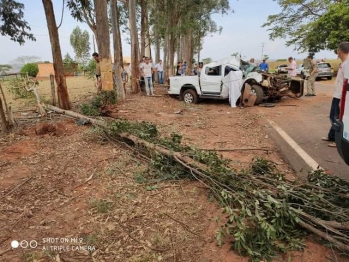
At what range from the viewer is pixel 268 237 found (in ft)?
8.41

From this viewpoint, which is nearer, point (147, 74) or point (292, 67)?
point (292, 67)

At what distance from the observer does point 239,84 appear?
11.0 meters

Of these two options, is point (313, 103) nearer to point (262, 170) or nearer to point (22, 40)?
point (262, 170)

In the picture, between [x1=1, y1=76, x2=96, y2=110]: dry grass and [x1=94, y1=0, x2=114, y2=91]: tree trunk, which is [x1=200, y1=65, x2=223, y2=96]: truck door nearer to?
[x1=94, y1=0, x2=114, y2=91]: tree trunk

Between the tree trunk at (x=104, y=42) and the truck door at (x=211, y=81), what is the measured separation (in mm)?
4175

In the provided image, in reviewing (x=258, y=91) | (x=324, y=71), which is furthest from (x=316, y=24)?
(x=258, y=91)

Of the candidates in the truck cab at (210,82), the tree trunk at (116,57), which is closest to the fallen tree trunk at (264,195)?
the truck cab at (210,82)

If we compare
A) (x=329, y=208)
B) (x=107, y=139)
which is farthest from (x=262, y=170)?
(x=107, y=139)

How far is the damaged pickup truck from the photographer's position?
36.0 ft

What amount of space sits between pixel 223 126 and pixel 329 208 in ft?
16.0

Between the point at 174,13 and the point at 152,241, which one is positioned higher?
the point at 174,13

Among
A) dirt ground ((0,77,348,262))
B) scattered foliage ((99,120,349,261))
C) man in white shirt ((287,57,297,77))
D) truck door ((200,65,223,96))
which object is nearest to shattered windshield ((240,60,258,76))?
truck door ((200,65,223,96))

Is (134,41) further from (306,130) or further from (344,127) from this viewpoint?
(344,127)

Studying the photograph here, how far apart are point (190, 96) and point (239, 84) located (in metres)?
2.48
